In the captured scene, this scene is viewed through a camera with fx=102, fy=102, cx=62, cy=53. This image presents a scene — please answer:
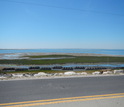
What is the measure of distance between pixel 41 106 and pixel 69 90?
6.15ft

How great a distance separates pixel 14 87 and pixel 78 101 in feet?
12.1

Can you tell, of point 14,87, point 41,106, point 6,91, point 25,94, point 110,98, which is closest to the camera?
point 41,106

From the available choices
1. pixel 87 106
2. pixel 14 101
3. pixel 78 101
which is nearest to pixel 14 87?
pixel 14 101

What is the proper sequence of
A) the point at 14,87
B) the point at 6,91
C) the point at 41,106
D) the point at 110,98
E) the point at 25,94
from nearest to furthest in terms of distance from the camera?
1. the point at 41,106
2. the point at 110,98
3. the point at 25,94
4. the point at 6,91
5. the point at 14,87

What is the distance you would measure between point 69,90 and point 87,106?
1562 mm

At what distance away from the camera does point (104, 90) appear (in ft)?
17.7

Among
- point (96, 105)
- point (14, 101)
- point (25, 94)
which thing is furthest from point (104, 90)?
point (14, 101)

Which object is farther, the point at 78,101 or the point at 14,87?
the point at 14,87

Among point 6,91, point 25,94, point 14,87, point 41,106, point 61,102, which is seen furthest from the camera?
point 14,87

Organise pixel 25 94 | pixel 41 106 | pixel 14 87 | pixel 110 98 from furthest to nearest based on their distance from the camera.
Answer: pixel 14 87 → pixel 25 94 → pixel 110 98 → pixel 41 106

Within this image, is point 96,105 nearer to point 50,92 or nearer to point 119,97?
point 119,97

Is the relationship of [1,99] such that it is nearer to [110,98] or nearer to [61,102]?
[61,102]

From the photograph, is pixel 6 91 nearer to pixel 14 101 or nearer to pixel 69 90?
pixel 14 101

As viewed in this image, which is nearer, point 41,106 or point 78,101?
point 41,106
